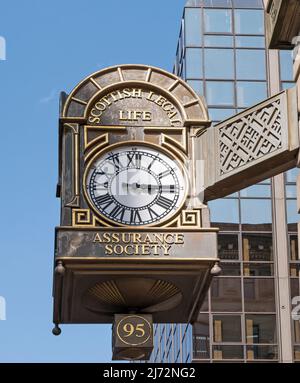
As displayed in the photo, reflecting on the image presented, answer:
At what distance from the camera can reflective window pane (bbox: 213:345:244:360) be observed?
4088cm

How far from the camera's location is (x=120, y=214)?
14188 millimetres

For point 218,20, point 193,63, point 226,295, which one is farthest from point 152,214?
point 218,20

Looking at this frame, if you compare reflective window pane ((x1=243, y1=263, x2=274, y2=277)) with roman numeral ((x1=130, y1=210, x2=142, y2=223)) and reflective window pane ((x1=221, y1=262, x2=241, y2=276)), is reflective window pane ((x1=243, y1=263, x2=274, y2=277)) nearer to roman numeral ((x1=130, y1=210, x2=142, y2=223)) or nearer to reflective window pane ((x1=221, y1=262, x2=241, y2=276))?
reflective window pane ((x1=221, y1=262, x2=241, y2=276))

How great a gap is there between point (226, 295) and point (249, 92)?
26.4 feet

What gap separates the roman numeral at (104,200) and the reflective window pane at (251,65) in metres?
31.9

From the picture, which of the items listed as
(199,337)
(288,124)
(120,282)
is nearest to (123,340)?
(120,282)

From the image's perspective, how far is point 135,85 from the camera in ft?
49.3

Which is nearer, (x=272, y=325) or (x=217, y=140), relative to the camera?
(x=217, y=140)

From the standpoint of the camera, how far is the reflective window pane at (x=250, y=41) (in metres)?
46.1

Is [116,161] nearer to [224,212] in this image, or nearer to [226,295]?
[226,295]

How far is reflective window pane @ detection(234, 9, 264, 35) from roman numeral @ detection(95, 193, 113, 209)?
32.7m

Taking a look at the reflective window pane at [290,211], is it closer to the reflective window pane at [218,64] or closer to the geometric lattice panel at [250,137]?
the reflective window pane at [218,64]

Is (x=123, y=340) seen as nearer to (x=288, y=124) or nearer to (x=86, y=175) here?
(x=86, y=175)
